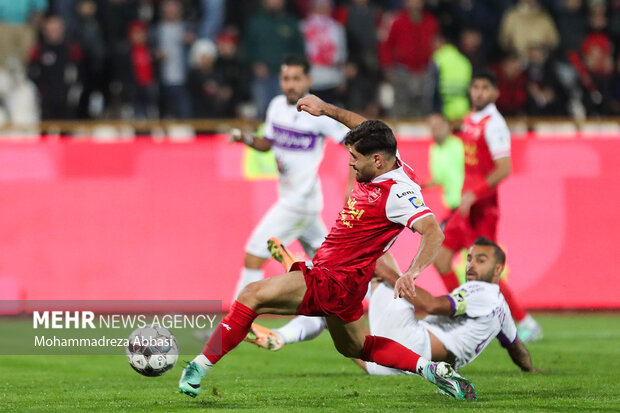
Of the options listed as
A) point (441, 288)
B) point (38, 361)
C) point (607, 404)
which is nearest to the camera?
point (607, 404)

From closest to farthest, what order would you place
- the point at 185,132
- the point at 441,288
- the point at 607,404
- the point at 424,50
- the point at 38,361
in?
the point at 607,404, the point at 38,361, the point at 441,288, the point at 185,132, the point at 424,50

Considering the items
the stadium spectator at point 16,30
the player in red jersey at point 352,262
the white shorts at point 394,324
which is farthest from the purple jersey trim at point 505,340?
the stadium spectator at point 16,30

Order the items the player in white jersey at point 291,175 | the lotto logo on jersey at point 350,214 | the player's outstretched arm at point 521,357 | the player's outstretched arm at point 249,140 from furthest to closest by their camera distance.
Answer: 1. the player in white jersey at point 291,175
2. the player's outstretched arm at point 249,140
3. the player's outstretched arm at point 521,357
4. the lotto logo on jersey at point 350,214

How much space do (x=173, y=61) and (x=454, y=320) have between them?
29.1ft

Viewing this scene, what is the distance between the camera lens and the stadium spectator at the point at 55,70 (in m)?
16.1

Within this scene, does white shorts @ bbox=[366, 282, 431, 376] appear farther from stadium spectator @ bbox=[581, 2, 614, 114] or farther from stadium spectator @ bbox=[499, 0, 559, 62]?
stadium spectator @ bbox=[499, 0, 559, 62]

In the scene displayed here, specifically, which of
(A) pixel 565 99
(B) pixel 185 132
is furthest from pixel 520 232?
(B) pixel 185 132

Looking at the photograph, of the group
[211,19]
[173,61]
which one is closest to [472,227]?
[173,61]

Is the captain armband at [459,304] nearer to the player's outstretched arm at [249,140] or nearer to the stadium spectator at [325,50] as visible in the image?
the player's outstretched arm at [249,140]

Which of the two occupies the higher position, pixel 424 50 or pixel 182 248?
pixel 424 50

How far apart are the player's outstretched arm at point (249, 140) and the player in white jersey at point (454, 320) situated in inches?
81.5

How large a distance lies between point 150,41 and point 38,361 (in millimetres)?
7651

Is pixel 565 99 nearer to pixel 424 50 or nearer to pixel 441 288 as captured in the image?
pixel 424 50

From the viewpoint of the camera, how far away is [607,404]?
7547mm
